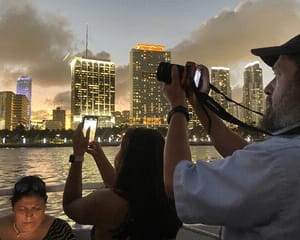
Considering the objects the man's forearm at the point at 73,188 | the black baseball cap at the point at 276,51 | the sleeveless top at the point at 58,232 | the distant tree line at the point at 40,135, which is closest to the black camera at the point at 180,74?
the black baseball cap at the point at 276,51

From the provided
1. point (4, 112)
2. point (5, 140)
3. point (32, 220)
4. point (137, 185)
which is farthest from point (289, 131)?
point (4, 112)

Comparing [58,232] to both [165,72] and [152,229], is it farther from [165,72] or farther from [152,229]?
[165,72]

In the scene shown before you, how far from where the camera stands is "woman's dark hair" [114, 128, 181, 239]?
206 centimetres

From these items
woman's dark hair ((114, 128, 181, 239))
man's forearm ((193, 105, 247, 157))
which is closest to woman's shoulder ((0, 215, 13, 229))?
woman's dark hair ((114, 128, 181, 239))

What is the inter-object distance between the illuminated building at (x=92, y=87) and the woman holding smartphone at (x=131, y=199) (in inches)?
6037

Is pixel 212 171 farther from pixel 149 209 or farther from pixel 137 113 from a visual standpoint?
pixel 137 113

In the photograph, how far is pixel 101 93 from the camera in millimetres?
169250

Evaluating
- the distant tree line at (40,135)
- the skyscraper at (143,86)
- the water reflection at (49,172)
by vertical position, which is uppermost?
the skyscraper at (143,86)

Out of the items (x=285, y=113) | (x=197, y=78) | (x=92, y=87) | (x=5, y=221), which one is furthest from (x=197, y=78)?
(x=92, y=87)

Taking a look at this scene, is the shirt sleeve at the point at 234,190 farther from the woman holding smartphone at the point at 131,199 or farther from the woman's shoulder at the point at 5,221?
the woman's shoulder at the point at 5,221

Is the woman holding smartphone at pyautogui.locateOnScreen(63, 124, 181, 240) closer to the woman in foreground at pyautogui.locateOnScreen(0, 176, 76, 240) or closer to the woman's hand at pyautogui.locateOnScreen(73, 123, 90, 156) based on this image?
the woman's hand at pyautogui.locateOnScreen(73, 123, 90, 156)

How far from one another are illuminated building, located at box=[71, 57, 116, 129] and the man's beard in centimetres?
15435

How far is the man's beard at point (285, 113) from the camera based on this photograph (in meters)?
1.13

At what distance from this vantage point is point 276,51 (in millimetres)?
1224
